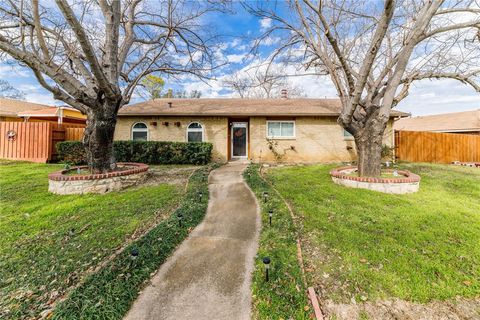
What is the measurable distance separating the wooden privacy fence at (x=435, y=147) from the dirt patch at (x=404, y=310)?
40.6 ft

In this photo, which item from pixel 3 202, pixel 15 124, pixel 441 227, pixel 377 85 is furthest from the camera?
pixel 15 124

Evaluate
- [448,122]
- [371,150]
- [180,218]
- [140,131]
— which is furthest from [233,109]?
[448,122]

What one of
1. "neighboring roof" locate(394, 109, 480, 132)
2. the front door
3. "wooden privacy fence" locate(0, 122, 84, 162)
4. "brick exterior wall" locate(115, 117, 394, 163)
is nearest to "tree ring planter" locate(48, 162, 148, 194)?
"brick exterior wall" locate(115, 117, 394, 163)

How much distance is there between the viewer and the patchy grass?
2.27 metres

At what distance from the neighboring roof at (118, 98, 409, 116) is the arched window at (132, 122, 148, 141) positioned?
741 mm

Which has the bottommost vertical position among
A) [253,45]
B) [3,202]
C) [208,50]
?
[3,202]

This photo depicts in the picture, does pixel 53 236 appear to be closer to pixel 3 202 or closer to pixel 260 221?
pixel 3 202

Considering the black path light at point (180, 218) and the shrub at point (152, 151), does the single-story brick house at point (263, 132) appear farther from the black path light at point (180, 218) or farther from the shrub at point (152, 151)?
the black path light at point (180, 218)

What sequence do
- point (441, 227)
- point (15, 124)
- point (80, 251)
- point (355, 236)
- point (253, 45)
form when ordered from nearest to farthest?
point (80, 251) < point (355, 236) < point (441, 227) < point (253, 45) < point (15, 124)

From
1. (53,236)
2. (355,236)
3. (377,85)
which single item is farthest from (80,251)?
(377,85)

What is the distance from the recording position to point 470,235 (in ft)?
12.4

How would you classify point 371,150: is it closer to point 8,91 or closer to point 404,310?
point 404,310

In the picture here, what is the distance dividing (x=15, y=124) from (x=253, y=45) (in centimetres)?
1281

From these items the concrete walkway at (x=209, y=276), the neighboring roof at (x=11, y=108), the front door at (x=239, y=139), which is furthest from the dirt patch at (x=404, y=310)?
the neighboring roof at (x=11, y=108)
